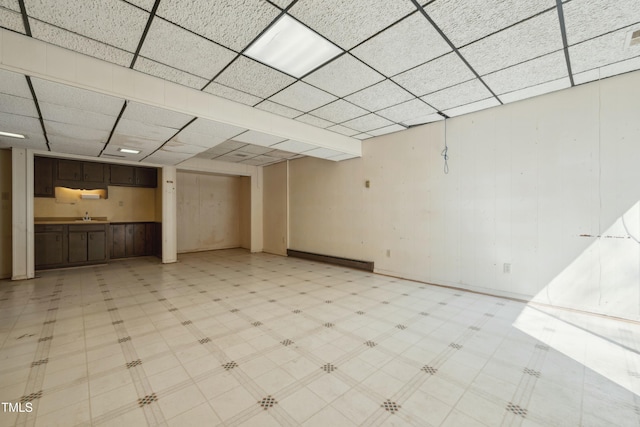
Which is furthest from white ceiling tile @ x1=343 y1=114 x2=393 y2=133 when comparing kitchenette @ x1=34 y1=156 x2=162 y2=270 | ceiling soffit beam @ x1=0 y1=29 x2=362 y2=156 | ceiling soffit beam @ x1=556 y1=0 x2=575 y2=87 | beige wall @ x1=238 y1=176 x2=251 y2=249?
kitchenette @ x1=34 y1=156 x2=162 y2=270

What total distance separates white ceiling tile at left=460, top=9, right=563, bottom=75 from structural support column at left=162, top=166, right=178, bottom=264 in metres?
7.51

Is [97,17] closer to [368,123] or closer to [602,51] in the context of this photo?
[368,123]

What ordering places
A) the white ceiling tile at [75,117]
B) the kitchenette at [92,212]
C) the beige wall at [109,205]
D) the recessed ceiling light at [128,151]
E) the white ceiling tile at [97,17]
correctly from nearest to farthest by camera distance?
the white ceiling tile at [97,17]
the white ceiling tile at [75,117]
the recessed ceiling light at [128,151]
the kitchenette at [92,212]
the beige wall at [109,205]

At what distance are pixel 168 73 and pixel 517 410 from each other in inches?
185

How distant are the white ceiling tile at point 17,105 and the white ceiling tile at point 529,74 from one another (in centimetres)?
567

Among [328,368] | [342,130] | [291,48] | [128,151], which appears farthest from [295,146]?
[328,368]

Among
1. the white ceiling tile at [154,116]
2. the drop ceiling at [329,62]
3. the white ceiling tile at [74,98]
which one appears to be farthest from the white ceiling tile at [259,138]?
the white ceiling tile at [74,98]

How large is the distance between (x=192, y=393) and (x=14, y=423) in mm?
1078

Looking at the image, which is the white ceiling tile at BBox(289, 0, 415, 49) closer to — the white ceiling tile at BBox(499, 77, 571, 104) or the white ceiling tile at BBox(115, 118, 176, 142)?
the white ceiling tile at BBox(499, 77, 571, 104)

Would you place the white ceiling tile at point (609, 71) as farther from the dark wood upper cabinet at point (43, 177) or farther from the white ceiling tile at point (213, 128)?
the dark wood upper cabinet at point (43, 177)

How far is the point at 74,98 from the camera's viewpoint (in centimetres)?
306

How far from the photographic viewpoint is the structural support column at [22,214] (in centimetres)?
540

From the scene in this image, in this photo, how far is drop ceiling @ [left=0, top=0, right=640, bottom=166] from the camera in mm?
2176

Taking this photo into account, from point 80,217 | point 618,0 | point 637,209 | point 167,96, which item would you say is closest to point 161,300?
point 167,96
